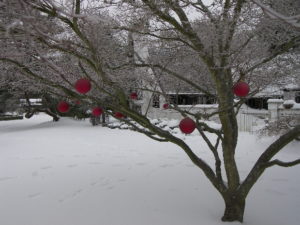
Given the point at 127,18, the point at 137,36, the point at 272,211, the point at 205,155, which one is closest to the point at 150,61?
the point at 137,36

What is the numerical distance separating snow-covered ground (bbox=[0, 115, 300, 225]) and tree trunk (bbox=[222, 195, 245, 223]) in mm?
182

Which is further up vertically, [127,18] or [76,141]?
[127,18]

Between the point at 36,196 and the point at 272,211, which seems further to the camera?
the point at 36,196

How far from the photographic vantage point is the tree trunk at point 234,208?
3389 millimetres

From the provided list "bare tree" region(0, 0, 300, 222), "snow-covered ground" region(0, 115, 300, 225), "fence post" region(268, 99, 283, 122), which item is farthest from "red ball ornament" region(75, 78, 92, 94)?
"fence post" region(268, 99, 283, 122)

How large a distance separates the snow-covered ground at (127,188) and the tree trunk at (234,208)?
182 mm

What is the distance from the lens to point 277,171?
586 centimetres

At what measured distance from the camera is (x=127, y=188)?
16.5 ft

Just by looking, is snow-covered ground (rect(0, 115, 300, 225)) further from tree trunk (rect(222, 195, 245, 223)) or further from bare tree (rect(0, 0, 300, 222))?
bare tree (rect(0, 0, 300, 222))

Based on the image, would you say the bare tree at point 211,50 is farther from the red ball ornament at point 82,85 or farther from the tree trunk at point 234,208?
the red ball ornament at point 82,85

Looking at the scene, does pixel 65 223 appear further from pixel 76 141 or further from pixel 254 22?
pixel 76 141

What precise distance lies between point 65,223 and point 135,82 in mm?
2483

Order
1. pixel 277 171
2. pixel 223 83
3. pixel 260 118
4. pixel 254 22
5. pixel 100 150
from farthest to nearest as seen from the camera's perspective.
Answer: pixel 260 118 → pixel 100 150 → pixel 277 171 → pixel 223 83 → pixel 254 22

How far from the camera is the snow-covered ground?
3.81m
